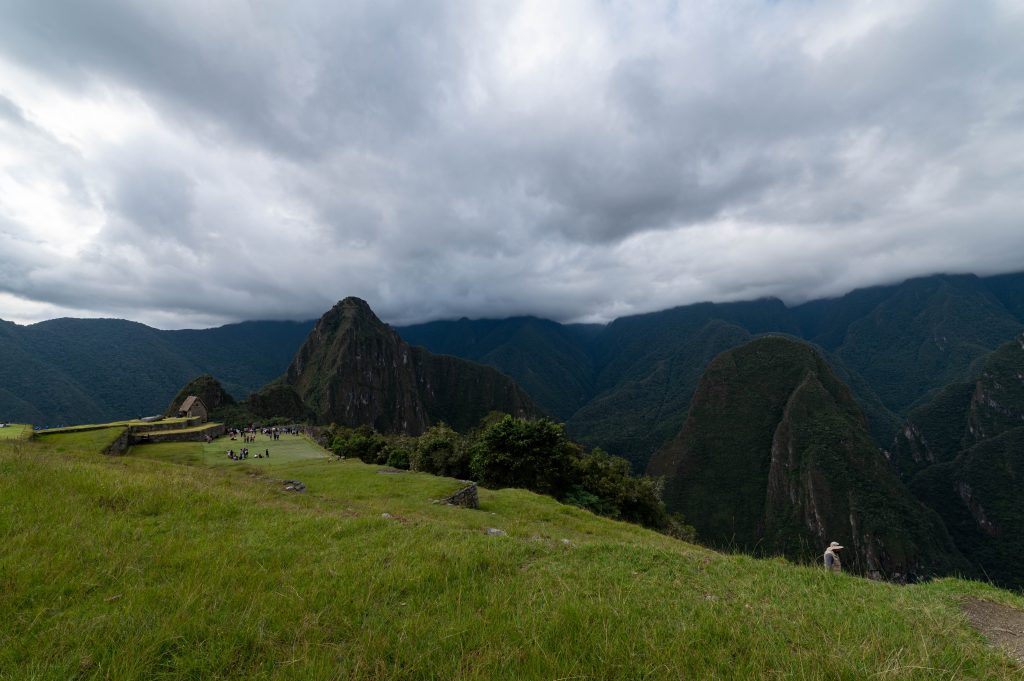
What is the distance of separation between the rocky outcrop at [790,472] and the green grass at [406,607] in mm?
99050

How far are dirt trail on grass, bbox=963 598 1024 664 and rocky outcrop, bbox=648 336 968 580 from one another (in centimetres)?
9588

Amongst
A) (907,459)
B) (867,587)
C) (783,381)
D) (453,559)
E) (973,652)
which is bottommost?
(907,459)

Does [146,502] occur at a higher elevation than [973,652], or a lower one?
higher

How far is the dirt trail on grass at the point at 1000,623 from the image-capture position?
4.88 metres

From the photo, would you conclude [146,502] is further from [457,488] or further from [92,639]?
[457,488]

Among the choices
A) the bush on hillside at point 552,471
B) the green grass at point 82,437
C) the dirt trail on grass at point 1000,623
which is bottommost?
the bush on hillside at point 552,471

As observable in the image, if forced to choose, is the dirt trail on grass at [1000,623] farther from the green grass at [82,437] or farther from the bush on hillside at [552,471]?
the green grass at [82,437]

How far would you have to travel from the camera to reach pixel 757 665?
11.8 feet

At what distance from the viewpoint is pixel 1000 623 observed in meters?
5.88

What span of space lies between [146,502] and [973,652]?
13.8 metres

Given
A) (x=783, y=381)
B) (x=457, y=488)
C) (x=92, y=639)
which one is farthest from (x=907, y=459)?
(x=92, y=639)

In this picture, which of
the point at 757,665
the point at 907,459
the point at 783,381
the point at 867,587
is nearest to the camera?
the point at 757,665

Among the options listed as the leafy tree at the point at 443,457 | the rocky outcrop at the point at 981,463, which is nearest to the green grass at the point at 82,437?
the leafy tree at the point at 443,457

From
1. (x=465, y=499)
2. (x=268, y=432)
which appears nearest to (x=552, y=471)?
(x=465, y=499)
